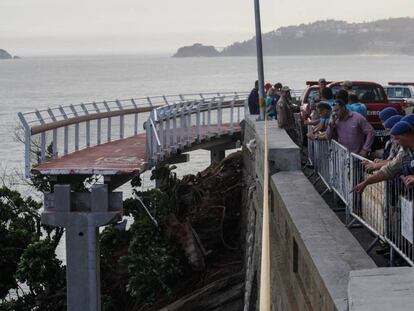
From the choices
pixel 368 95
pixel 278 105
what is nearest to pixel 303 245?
pixel 278 105

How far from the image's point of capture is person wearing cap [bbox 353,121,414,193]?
7.43m

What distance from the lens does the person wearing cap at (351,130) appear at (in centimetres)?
1162

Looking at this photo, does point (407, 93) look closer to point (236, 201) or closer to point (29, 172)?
point (236, 201)

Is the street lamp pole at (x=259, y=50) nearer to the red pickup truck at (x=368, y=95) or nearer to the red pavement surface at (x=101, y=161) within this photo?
the red pickup truck at (x=368, y=95)

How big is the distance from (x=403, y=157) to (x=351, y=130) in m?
4.08

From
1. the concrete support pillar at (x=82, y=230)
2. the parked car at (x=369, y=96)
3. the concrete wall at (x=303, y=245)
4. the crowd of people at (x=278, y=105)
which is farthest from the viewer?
the parked car at (x=369, y=96)

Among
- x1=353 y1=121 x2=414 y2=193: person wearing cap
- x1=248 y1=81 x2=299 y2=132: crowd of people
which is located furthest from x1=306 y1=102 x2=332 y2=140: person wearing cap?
x1=353 y1=121 x2=414 y2=193: person wearing cap

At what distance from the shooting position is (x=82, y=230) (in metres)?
18.5

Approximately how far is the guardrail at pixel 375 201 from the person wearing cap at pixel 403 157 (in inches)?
4.7

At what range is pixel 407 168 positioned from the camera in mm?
7562

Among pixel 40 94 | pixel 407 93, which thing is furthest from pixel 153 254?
pixel 40 94

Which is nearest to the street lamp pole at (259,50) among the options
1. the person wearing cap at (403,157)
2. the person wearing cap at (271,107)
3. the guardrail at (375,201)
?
the person wearing cap at (271,107)

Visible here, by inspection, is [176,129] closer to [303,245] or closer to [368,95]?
[368,95]

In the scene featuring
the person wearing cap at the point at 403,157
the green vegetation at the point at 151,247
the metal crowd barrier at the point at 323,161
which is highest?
the person wearing cap at the point at 403,157
